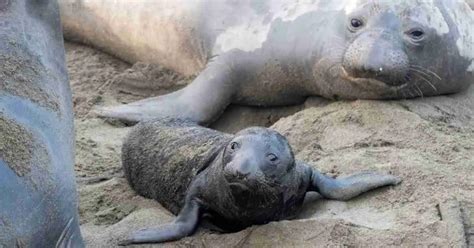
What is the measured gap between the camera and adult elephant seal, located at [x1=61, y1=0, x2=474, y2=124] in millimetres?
4812

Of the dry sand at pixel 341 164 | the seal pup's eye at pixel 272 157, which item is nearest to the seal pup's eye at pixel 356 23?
the dry sand at pixel 341 164

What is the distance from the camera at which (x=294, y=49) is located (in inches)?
207

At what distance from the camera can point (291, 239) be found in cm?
336

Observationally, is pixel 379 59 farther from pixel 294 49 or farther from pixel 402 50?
pixel 294 49

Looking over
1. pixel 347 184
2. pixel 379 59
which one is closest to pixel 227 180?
pixel 347 184

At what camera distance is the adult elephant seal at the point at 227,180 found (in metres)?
3.49

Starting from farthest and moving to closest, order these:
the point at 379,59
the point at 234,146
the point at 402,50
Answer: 1. the point at 402,50
2. the point at 379,59
3. the point at 234,146

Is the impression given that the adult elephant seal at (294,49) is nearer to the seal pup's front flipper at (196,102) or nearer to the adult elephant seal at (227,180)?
the seal pup's front flipper at (196,102)

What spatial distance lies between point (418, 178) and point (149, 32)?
8.33 ft

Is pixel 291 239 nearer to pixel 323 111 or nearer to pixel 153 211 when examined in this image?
pixel 153 211

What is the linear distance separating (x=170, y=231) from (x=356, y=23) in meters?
1.80

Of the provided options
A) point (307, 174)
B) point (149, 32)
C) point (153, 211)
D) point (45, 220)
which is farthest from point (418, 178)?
point (149, 32)

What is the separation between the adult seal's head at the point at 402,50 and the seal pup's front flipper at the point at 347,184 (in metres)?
1.00

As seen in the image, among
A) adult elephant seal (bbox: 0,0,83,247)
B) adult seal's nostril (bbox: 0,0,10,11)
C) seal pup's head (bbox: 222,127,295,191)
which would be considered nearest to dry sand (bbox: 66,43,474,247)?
seal pup's head (bbox: 222,127,295,191)
